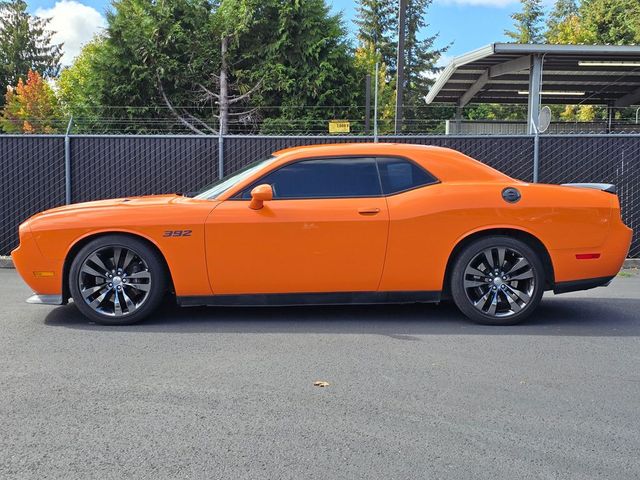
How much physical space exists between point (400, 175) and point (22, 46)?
64081mm

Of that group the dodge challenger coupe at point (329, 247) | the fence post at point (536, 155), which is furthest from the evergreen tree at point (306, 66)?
the dodge challenger coupe at point (329, 247)

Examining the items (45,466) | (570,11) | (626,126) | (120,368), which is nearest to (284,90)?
(626,126)

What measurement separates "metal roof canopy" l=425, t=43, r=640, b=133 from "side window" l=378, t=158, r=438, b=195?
25.6 feet

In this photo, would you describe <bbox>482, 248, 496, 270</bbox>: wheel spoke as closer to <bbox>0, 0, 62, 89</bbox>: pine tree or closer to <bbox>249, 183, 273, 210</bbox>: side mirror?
<bbox>249, 183, 273, 210</bbox>: side mirror

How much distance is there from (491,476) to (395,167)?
10.5 ft

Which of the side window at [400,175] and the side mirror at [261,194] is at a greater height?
the side window at [400,175]

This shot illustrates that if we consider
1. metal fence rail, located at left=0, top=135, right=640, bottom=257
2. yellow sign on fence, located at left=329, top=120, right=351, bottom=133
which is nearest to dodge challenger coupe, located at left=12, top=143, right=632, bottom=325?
metal fence rail, located at left=0, top=135, right=640, bottom=257

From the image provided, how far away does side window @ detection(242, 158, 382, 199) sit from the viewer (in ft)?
17.6

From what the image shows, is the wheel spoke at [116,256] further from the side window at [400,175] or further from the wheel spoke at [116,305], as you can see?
the side window at [400,175]

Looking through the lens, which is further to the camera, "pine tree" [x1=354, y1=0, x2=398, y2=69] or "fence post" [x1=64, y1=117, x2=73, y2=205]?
"pine tree" [x1=354, y1=0, x2=398, y2=69]

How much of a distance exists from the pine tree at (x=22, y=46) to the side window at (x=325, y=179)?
58.9 metres

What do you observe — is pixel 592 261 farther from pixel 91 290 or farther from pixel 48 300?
pixel 48 300

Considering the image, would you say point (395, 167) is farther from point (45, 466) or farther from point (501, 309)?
point (45, 466)

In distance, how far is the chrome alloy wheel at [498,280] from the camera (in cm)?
529
